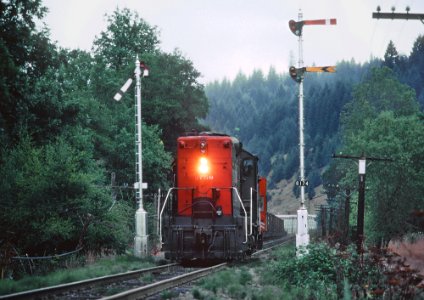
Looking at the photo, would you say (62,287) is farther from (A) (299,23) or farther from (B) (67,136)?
(B) (67,136)

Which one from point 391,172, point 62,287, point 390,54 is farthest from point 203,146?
point 390,54

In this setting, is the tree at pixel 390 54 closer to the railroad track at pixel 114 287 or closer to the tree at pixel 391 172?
the tree at pixel 391 172

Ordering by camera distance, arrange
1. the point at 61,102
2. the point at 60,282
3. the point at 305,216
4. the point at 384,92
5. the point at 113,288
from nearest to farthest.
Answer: the point at 113,288
the point at 60,282
the point at 305,216
the point at 61,102
the point at 384,92

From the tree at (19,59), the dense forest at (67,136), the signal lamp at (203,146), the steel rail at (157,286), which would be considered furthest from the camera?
the tree at (19,59)

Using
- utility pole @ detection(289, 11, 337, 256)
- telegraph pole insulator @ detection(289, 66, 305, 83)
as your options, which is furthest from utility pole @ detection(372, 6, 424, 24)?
telegraph pole insulator @ detection(289, 66, 305, 83)

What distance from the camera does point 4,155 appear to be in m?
23.4

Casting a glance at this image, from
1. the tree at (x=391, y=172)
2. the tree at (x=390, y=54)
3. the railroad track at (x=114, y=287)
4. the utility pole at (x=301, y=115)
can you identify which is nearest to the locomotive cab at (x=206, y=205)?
the railroad track at (x=114, y=287)

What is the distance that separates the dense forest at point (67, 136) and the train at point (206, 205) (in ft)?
13.9

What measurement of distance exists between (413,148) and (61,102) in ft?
145

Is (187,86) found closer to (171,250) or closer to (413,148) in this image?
(413,148)

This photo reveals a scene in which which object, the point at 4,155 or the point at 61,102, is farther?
the point at 61,102

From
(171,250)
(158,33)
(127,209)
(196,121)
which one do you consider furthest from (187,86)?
(171,250)

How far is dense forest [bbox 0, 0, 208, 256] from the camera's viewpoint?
2200cm

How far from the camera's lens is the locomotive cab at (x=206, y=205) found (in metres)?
→ 19.7
